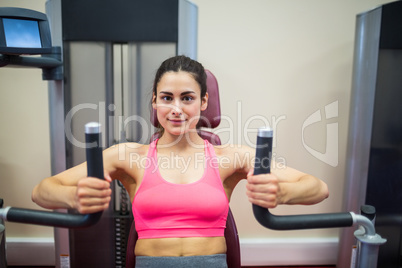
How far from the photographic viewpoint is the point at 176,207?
1061 millimetres

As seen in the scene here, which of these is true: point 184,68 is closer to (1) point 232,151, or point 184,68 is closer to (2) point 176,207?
(1) point 232,151

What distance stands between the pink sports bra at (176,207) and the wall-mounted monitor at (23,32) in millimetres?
643

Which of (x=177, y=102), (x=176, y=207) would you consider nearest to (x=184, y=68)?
(x=177, y=102)

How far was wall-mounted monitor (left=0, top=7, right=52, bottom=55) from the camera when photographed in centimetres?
124

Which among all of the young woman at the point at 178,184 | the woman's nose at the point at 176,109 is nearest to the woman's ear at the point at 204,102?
the young woman at the point at 178,184

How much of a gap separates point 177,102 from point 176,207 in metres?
0.32

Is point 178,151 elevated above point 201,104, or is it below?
below

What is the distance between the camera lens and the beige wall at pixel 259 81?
1.99 m

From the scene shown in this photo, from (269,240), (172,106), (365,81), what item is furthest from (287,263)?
(172,106)

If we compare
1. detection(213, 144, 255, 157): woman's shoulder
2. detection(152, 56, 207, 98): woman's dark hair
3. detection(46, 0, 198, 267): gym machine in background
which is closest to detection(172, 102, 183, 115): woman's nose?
detection(152, 56, 207, 98): woman's dark hair

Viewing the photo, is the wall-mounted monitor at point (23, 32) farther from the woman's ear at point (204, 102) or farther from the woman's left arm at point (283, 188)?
the woman's left arm at point (283, 188)

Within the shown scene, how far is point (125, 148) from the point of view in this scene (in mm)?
1162

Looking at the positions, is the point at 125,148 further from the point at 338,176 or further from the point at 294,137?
the point at 338,176

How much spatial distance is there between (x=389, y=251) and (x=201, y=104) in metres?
1.42
